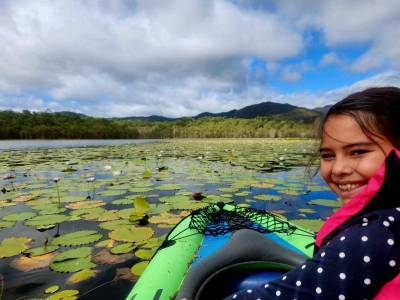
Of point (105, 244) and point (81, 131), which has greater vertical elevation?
point (81, 131)

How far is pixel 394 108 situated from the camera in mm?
897

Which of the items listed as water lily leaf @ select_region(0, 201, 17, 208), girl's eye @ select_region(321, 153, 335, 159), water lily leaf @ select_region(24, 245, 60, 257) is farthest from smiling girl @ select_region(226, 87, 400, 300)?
water lily leaf @ select_region(0, 201, 17, 208)

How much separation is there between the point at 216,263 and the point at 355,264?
749 millimetres

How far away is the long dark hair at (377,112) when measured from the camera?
87 cm

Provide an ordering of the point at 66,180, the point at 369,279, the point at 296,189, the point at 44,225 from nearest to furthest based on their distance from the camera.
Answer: the point at 369,279, the point at 44,225, the point at 296,189, the point at 66,180

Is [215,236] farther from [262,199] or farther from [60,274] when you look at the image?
[262,199]

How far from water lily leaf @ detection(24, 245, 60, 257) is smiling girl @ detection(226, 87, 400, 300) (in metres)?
1.86

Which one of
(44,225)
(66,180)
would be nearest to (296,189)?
(44,225)

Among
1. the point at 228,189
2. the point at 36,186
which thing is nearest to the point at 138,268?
the point at 228,189

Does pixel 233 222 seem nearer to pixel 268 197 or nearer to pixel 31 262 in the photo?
pixel 31 262

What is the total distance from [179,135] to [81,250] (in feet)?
190

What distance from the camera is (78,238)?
7.45 ft

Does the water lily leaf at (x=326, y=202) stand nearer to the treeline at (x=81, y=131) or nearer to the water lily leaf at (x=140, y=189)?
the water lily leaf at (x=140, y=189)

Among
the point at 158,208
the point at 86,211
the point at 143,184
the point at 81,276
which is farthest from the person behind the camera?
the point at 143,184
